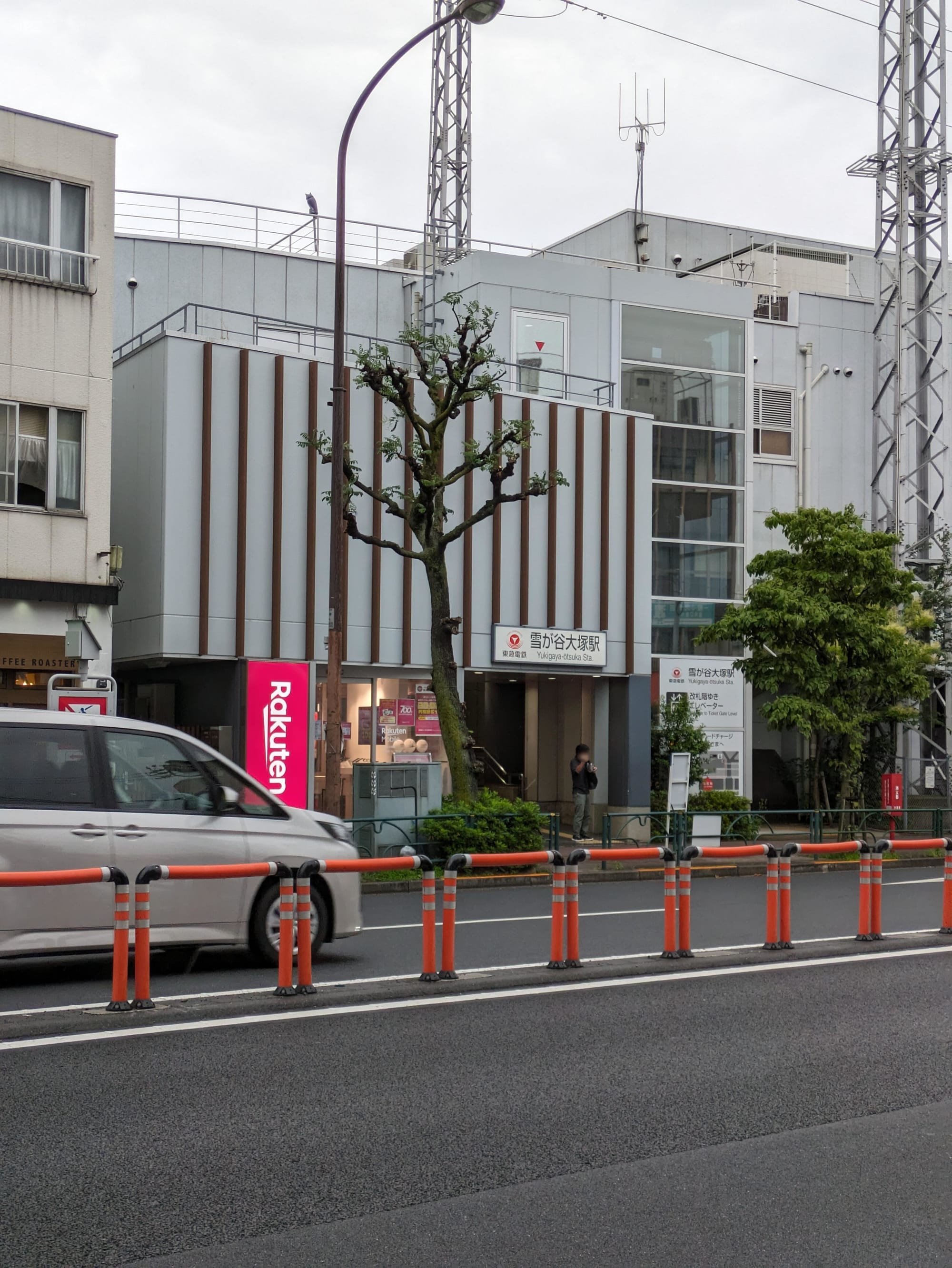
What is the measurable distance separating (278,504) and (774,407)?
15684mm

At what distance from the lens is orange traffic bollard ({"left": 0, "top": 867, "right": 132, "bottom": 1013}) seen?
9047 millimetres

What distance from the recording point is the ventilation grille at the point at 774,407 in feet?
118

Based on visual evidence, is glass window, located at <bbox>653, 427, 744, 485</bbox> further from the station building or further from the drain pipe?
the drain pipe

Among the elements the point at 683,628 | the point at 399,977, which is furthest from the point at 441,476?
the point at 399,977

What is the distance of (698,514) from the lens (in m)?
31.9

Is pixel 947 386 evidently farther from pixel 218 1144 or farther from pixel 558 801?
pixel 218 1144

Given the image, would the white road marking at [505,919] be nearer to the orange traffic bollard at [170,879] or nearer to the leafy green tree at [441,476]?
the orange traffic bollard at [170,879]

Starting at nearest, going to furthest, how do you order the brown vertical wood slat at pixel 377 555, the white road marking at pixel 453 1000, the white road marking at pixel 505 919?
the white road marking at pixel 453 1000 → the white road marking at pixel 505 919 → the brown vertical wood slat at pixel 377 555

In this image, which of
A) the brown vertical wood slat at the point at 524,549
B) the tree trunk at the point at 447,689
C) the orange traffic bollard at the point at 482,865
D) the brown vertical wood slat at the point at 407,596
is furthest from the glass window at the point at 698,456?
the orange traffic bollard at the point at 482,865

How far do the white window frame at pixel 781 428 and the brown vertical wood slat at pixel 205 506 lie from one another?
612 inches

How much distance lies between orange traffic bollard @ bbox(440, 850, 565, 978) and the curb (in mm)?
7881

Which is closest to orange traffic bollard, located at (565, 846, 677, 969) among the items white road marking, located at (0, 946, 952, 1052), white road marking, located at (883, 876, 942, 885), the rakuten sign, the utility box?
white road marking, located at (0, 946, 952, 1052)

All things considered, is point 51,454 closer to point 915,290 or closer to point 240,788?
point 240,788

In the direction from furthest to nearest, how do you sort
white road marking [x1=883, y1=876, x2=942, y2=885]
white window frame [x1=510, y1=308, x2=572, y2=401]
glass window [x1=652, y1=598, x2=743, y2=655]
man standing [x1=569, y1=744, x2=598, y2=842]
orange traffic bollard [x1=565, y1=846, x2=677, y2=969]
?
glass window [x1=652, y1=598, x2=743, y2=655], white window frame [x1=510, y1=308, x2=572, y2=401], man standing [x1=569, y1=744, x2=598, y2=842], white road marking [x1=883, y1=876, x2=942, y2=885], orange traffic bollard [x1=565, y1=846, x2=677, y2=969]
